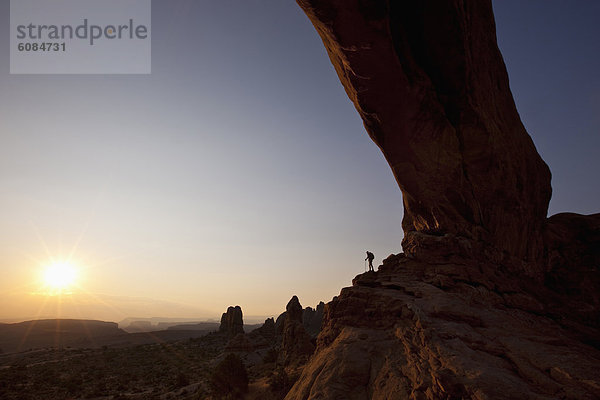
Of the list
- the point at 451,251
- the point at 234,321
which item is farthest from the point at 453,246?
the point at 234,321

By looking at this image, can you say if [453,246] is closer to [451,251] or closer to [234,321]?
[451,251]

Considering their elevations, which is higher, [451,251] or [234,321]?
[451,251]

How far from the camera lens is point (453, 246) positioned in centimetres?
1619

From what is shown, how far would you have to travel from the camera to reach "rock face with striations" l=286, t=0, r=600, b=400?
8.80 metres

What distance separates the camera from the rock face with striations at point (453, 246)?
347 inches

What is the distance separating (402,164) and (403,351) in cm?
1246

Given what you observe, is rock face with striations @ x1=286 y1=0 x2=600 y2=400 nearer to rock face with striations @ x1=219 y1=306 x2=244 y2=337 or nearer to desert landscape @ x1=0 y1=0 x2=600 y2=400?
desert landscape @ x1=0 y1=0 x2=600 y2=400

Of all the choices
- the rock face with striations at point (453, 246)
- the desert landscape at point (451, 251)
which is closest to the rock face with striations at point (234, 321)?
the desert landscape at point (451, 251)

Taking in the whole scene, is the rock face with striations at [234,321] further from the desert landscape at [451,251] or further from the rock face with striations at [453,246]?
the rock face with striations at [453,246]

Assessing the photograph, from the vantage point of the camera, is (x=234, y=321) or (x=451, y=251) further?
(x=234, y=321)

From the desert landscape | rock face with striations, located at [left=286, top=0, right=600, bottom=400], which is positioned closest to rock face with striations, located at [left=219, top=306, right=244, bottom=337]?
the desert landscape

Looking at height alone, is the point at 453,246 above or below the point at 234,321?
above

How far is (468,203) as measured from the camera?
18.2 m

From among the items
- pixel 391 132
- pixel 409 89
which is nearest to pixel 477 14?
pixel 409 89
